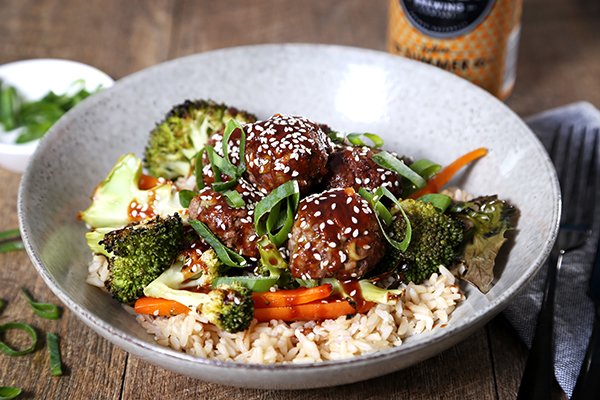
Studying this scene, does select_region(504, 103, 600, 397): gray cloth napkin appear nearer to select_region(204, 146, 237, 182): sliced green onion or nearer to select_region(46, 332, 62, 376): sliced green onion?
select_region(204, 146, 237, 182): sliced green onion

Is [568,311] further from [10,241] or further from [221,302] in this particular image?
[10,241]

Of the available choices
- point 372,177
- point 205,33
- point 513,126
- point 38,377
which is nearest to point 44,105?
point 205,33

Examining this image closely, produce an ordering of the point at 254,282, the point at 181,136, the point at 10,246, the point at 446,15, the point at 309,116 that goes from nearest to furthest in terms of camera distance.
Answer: the point at 254,282 → the point at 181,136 → the point at 10,246 → the point at 309,116 → the point at 446,15

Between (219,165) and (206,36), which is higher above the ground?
(219,165)

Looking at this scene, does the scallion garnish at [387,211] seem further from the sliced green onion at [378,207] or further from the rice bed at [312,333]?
the rice bed at [312,333]

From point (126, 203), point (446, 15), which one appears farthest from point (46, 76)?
point (446, 15)

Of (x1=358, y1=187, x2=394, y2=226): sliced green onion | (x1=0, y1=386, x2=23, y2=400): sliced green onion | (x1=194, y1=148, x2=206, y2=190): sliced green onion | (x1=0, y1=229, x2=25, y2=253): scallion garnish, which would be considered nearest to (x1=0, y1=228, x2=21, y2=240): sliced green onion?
(x1=0, y1=229, x2=25, y2=253): scallion garnish

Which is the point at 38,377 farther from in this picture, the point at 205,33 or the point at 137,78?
the point at 205,33

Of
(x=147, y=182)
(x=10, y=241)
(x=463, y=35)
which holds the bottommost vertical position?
(x=10, y=241)
